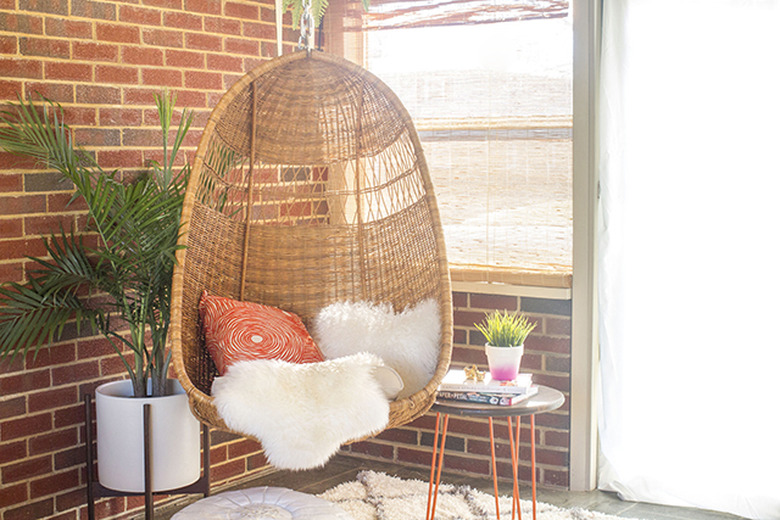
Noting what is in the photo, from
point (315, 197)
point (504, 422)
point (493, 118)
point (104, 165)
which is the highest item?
point (493, 118)

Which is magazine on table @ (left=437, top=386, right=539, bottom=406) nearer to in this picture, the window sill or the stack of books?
the stack of books

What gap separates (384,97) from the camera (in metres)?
2.84

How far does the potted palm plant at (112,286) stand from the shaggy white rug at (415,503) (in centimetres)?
64

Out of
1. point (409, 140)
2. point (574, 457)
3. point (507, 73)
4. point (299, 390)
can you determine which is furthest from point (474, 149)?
point (299, 390)

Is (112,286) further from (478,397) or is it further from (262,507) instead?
(478,397)

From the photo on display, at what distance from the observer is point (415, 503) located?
308 cm

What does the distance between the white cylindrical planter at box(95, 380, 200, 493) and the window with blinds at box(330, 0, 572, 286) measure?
4.20ft

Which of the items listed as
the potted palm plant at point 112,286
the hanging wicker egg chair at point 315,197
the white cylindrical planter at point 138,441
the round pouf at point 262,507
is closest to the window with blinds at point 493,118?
the hanging wicker egg chair at point 315,197

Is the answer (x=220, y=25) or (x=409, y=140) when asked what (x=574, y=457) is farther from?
(x=220, y=25)

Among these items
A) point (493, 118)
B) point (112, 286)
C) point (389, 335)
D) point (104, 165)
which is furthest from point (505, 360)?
point (104, 165)

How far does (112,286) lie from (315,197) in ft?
2.35

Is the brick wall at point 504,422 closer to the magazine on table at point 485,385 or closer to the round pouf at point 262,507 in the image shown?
the magazine on table at point 485,385

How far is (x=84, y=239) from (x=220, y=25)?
101 cm

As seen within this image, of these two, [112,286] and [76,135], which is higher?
[76,135]
